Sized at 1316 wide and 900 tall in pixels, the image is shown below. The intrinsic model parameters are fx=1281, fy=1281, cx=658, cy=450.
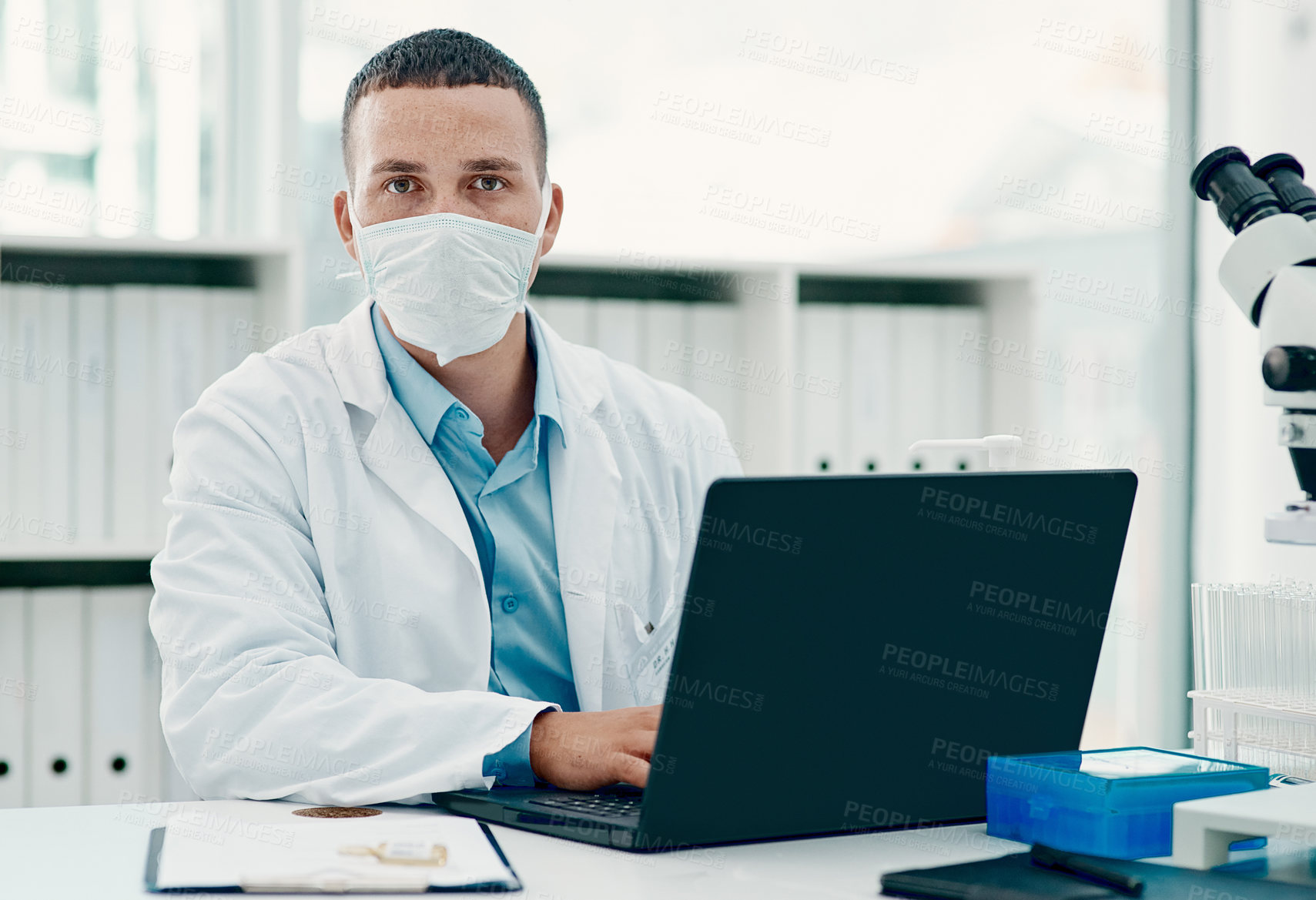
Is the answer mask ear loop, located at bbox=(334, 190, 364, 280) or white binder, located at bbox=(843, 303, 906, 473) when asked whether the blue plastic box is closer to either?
mask ear loop, located at bbox=(334, 190, 364, 280)

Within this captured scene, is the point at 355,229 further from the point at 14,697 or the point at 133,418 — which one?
the point at 14,697

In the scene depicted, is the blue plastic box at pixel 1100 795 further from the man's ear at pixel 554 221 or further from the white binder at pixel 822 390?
the white binder at pixel 822 390

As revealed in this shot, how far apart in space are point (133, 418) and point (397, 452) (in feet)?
3.03

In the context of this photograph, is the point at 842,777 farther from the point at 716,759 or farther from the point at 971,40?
the point at 971,40

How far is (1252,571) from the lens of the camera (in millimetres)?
2775

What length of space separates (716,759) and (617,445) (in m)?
0.78

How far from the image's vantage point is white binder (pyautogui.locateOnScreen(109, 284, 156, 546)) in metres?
2.12

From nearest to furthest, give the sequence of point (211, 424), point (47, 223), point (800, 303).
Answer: point (211, 424) → point (47, 223) → point (800, 303)

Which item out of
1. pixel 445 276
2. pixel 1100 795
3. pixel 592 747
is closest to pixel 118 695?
pixel 445 276

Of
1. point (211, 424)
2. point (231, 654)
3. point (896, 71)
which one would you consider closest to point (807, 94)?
point (896, 71)

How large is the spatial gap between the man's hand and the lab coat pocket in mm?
291

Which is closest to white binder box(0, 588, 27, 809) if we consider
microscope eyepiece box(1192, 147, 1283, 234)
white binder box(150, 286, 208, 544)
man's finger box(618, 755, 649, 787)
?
white binder box(150, 286, 208, 544)

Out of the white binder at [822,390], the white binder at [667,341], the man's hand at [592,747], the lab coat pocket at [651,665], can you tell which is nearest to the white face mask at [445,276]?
the lab coat pocket at [651,665]

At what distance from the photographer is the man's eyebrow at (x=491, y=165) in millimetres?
1453
